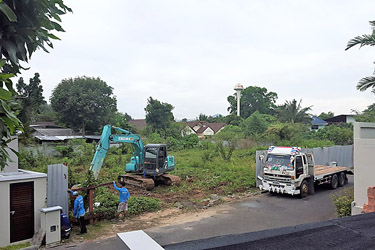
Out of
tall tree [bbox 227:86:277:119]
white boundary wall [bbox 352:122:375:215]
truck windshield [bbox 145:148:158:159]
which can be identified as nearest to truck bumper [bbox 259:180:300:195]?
white boundary wall [bbox 352:122:375:215]

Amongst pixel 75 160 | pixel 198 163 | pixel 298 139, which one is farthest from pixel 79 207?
pixel 298 139

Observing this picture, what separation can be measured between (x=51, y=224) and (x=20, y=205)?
1.02 metres

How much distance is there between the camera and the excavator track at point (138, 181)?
1519cm

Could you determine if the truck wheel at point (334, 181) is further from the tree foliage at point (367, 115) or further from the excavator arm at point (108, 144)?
the tree foliage at point (367, 115)

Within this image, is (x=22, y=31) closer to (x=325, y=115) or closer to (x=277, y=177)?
(x=277, y=177)

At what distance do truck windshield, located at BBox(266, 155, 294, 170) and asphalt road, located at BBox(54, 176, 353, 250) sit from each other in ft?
5.04

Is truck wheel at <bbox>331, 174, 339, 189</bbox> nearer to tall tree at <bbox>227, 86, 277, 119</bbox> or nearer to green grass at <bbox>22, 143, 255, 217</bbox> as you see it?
green grass at <bbox>22, 143, 255, 217</bbox>

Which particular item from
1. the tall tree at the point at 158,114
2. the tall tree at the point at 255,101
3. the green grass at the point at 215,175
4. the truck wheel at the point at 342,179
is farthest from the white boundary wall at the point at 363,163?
the tall tree at the point at 255,101

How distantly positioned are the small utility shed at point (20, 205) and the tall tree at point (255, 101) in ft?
226

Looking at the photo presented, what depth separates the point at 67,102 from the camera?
41188 millimetres

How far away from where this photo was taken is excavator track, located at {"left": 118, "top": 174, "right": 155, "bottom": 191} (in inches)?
598

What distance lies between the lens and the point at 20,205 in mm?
8203

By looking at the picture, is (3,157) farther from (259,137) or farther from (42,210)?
(259,137)

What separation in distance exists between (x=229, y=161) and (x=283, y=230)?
68.1 ft
